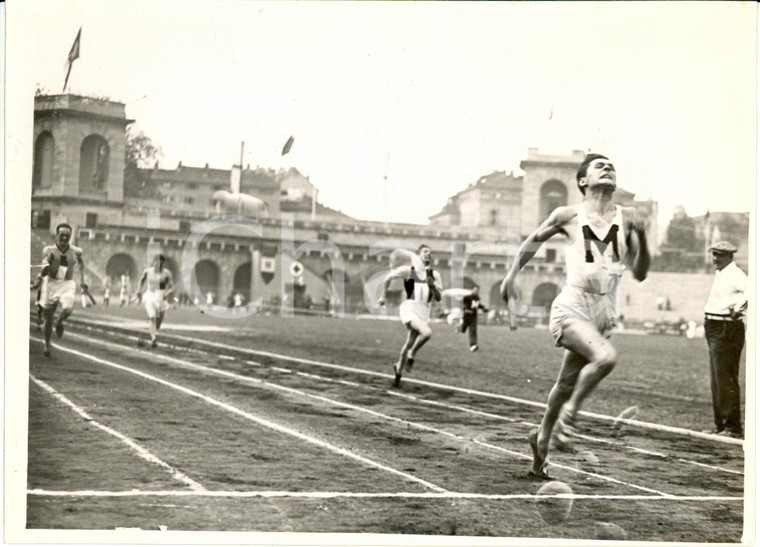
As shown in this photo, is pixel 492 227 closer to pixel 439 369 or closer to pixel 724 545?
pixel 439 369

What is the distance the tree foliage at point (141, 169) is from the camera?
5492mm

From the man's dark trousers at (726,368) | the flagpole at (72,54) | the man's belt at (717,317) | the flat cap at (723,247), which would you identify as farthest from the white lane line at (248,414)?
the flat cap at (723,247)

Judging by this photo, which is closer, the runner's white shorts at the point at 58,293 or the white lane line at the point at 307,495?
the white lane line at the point at 307,495

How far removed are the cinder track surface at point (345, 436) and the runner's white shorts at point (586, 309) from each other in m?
0.31

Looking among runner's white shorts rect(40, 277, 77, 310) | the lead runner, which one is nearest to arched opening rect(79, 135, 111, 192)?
runner's white shorts rect(40, 277, 77, 310)

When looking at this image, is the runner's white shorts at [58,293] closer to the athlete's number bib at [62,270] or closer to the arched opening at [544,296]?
the athlete's number bib at [62,270]

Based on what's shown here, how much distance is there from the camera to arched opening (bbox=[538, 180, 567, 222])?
510 centimetres

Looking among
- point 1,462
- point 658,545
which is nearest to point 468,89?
point 658,545

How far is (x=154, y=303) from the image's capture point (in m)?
5.45

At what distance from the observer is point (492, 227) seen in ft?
17.9

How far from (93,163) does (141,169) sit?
0.29 meters

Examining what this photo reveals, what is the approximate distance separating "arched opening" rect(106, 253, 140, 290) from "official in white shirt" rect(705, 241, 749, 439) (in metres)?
3.39

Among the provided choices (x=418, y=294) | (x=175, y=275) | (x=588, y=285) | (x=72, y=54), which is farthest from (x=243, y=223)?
(x=588, y=285)

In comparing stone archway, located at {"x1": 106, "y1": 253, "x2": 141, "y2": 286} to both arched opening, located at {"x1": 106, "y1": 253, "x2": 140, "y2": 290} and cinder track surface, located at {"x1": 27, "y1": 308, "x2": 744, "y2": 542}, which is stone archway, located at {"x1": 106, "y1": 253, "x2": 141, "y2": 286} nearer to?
arched opening, located at {"x1": 106, "y1": 253, "x2": 140, "y2": 290}
